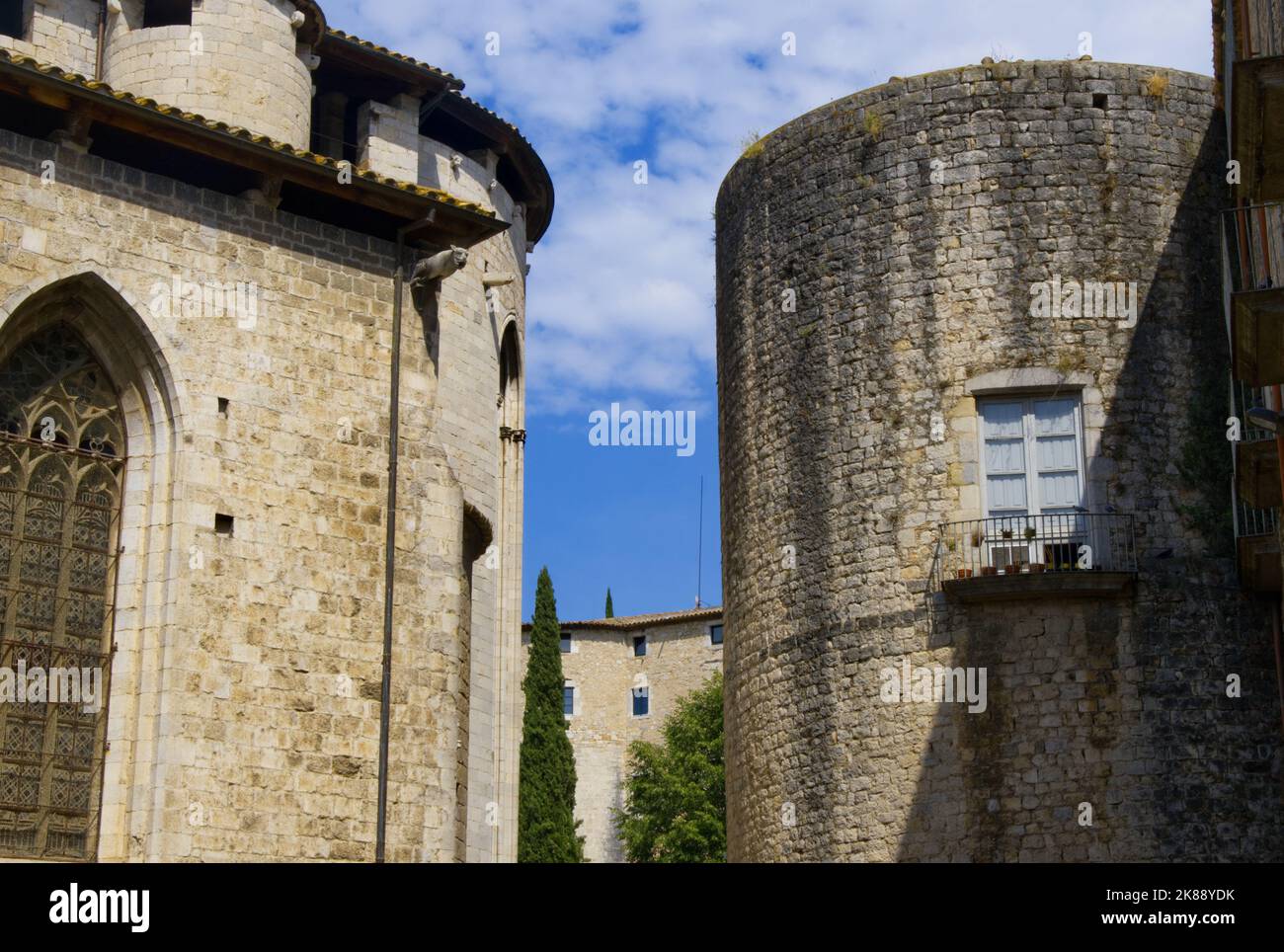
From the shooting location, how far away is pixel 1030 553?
22.5 meters

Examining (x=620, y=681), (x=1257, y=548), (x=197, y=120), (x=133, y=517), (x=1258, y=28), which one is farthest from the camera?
(x=620, y=681)

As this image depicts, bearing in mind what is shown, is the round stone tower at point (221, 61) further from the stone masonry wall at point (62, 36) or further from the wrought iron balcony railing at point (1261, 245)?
the wrought iron balcony railing at point (1261, 245)

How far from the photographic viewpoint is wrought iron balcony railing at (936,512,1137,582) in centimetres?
2238

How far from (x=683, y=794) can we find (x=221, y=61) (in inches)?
1413

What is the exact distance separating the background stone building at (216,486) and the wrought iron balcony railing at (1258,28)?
24.8 feet

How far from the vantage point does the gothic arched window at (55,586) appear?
693 inches

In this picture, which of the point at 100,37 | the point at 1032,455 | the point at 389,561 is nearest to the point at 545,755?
the point at 1032,455

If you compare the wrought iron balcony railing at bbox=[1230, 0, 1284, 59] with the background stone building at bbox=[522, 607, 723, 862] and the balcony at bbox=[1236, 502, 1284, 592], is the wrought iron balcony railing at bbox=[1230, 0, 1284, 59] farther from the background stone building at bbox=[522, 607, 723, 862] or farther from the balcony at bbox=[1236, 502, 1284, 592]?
the background stone building at bbox=[522, 607, 723, 862]

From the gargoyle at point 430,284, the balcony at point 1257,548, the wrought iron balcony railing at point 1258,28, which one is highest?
the wrought iron balcony railing at point 1258,28

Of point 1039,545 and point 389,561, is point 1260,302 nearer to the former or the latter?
point 1039,545

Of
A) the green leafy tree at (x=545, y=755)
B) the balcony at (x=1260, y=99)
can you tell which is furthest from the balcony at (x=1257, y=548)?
the green leafy tree at (x=545, y=755)

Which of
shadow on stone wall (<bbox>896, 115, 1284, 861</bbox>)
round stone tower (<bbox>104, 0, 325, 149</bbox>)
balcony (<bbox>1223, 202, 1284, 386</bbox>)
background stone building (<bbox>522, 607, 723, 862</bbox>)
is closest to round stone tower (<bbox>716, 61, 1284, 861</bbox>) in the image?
shadow on stone wall (<bbox>896, 115, 1284, 861</bbox>)
